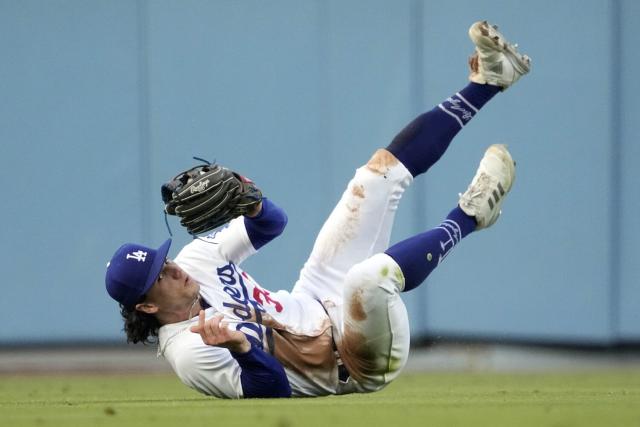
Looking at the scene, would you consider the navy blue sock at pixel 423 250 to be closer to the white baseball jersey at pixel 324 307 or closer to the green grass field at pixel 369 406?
the white baseball jersey at pixel 324 307

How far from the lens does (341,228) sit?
4.52 m

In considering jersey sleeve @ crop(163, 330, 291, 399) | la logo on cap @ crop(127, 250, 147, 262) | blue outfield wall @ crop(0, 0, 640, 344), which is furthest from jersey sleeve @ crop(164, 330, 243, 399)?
blue outfield wall @ crop(0, 0, 640, 344)

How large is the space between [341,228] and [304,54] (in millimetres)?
2972

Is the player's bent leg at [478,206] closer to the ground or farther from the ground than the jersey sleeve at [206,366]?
farther from the ground

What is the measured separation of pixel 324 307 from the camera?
4.58 meters

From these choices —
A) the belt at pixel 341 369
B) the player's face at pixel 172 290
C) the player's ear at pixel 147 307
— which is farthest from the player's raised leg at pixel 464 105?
the player's ear at pixel 147 307

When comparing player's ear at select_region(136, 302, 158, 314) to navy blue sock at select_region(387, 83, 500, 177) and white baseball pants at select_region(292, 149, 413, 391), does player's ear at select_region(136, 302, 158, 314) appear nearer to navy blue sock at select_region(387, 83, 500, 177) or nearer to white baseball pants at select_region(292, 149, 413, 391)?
white baseball pants at select_region(292, 149, 413, 391)

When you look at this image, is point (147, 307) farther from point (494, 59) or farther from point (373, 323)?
point (494, 59)

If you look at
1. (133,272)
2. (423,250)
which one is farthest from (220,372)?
(423,250)

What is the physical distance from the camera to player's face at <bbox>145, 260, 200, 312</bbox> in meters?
4.36

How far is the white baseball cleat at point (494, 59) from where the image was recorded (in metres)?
4.61

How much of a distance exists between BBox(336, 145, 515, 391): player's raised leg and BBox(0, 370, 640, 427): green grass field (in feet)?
0.44

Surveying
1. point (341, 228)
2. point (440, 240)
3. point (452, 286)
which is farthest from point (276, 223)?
point (452, 286)

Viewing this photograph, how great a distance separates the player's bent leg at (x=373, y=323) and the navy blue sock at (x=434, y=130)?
475mm
